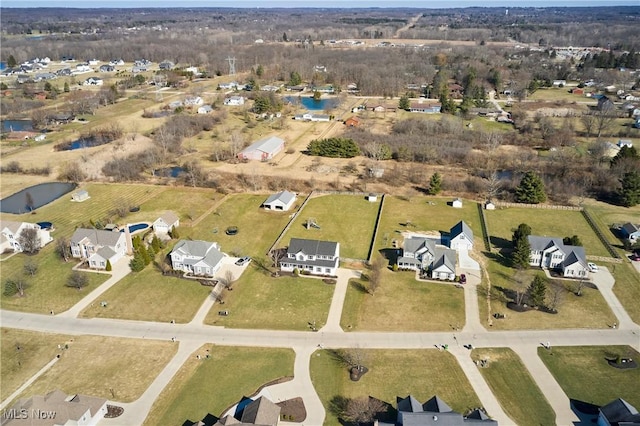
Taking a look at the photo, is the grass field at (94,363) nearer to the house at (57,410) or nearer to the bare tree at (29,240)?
the house at (57,410)

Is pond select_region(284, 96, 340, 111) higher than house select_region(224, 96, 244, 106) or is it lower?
lower

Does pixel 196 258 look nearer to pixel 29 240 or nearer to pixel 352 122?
pixel 29 240

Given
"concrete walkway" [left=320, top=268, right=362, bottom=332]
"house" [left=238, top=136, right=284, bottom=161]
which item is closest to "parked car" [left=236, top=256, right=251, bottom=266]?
"concrete walkway" [left=320, top=268, right=362, bottom=332]

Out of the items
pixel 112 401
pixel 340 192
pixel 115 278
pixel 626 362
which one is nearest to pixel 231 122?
pixel 340 192

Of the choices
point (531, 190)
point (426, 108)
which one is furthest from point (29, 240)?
point (426, 108)

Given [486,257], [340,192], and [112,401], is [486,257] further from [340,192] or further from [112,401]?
[112,401]

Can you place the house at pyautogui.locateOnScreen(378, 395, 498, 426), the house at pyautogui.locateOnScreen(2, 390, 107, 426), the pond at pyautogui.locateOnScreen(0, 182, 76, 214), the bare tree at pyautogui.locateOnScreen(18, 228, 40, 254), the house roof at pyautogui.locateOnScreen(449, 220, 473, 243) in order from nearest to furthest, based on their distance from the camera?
the house at pyautogui.locateOnScreen(378, 395, 498, 426), the house at pyautogui.locateOnScreen(2, 390, 107, 426), the bare tree at pyautogui.locateOnScreen(18, 228, 40, 254), the house roof at pyautogui.locateOnScreen(449, 220, 473, 243), the pond at pyautogui.locateOnScreen(0, 182, 76, 214)

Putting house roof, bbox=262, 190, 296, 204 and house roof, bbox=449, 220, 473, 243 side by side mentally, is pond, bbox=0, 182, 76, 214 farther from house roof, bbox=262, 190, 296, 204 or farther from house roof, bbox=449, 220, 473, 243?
house roof, bbox=449, 220, 473, 243
